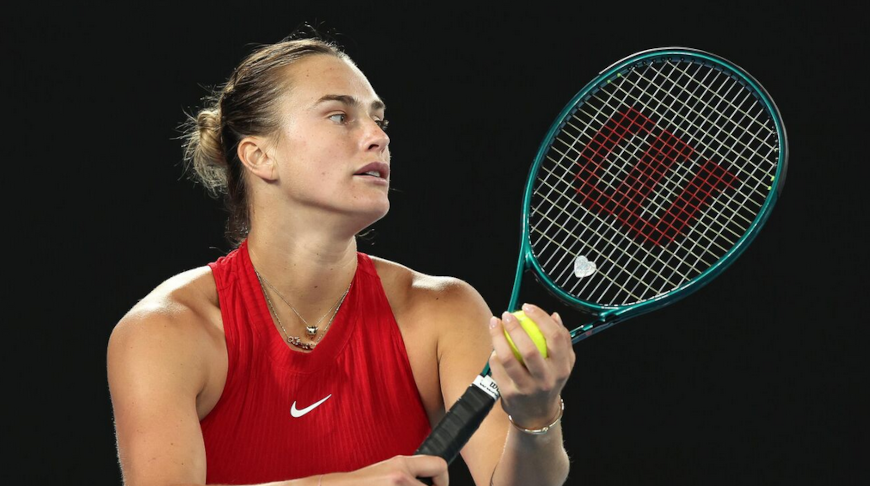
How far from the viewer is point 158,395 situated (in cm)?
200

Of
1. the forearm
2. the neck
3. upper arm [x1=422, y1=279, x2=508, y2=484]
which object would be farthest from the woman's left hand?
the neck

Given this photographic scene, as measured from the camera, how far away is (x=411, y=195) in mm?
3539

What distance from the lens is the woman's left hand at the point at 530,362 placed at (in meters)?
1.71

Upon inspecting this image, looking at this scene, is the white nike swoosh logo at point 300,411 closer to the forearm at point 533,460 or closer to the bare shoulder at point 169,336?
the bare shoulder at point 169,336

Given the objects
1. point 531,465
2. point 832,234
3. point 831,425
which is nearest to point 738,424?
point 831,425

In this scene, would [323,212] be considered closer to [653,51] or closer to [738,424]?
[653,51]

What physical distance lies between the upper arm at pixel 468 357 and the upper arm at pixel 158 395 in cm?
51

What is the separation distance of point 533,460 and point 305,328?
63 centimetres

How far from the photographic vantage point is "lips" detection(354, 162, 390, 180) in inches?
86.0

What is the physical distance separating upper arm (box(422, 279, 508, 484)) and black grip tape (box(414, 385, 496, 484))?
0.33m

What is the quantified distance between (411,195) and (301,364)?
1.35m

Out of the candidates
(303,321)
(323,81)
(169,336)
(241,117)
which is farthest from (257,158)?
(169,336)

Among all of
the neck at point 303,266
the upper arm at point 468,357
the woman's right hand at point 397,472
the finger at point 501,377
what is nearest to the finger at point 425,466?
the woman's right hand at point 397,472

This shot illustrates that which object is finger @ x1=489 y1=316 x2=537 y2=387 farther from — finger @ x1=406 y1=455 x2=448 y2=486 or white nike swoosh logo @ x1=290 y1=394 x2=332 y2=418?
white nike swoosh logo @ x1=290 y1=394 x2=332 y2=418
